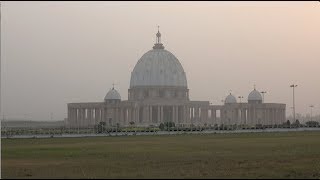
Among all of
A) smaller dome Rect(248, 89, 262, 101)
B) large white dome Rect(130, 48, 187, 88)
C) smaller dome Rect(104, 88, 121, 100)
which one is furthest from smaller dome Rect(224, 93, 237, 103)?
smaller dome Rect(104, 88, 121, 100)

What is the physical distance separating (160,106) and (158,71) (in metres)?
9.69

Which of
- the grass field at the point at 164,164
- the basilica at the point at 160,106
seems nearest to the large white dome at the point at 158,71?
the basilica at the point at 160,106

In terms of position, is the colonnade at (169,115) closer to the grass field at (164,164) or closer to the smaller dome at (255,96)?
the smaller dome at (255,96)

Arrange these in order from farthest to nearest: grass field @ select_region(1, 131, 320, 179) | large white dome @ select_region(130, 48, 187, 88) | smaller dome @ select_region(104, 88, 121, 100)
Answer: large white dome @ select_region(130, 48, 187, 88), smaller dome @ select_region(104, 88, 121, 100), grass field @ select_region(1, 131, 320, 179)

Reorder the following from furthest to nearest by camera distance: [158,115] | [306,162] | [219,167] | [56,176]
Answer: [158,115] → [306,162] → [219,167] → [56,176]

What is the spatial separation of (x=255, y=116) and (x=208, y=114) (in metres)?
11.4

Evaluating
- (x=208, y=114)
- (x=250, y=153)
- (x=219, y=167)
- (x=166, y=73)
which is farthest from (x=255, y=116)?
(x=219, y=167)

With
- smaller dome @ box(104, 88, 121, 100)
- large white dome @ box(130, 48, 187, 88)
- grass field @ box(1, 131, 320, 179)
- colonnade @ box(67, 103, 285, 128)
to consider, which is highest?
large white dome @ box(130, 48, 187, 88)

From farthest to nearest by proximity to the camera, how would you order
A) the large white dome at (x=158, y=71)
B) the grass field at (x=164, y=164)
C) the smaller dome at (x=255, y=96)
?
the smaller dome at (x=255, y=96) → the large white dome at (x=158, y=71) → the grass field at (x=164, y=164)

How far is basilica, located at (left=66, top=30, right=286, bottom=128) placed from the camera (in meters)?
125

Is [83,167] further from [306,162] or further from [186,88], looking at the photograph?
[186,88]

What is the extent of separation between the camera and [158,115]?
124062 mm

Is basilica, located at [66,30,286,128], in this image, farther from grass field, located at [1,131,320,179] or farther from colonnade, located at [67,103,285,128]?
grass field, located at [1,131,320,179]

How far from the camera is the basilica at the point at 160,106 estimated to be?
125188 millimetres
